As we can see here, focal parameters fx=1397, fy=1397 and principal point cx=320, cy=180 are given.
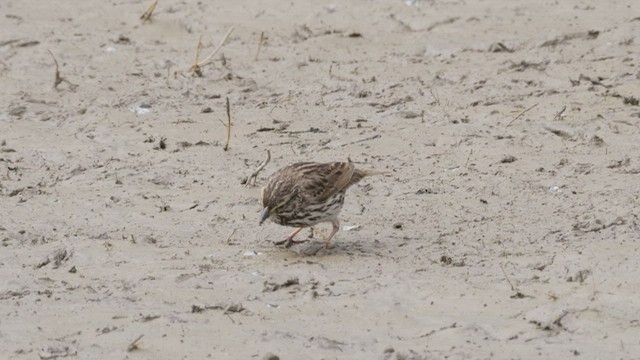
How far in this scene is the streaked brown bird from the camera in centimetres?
930

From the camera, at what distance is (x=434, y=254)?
A: 927cm

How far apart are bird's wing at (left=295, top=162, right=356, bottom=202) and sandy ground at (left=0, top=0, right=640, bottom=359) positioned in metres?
0.42

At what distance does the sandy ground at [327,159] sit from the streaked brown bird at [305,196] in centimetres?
25

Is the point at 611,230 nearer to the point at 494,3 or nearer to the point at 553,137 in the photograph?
the point at 553,137

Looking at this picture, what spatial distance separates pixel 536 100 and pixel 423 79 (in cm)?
112

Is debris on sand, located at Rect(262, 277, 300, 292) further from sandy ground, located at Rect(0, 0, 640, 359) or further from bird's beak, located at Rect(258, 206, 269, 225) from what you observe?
bird's beak, located at Rect(258, 206, 269, 225)

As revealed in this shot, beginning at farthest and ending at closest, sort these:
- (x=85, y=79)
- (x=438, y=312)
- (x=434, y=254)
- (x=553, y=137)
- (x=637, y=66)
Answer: (x=85, y=79) < (x=637, y=66) < (x=553, y=137) < (x=434, y=254) < (x=438, y=312)

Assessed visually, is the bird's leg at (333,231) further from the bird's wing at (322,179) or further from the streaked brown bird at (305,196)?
the bird's wing at (322,179)

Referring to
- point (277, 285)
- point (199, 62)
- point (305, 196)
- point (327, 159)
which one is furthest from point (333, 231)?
point (199, 62)

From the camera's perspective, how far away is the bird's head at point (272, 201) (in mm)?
9266

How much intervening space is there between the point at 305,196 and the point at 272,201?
23cm

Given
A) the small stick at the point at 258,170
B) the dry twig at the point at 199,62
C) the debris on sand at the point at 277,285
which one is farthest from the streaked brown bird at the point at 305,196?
the dry twig at the point at 199,62

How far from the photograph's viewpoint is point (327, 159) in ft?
36.4

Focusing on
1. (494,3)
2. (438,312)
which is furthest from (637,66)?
(438,312)
